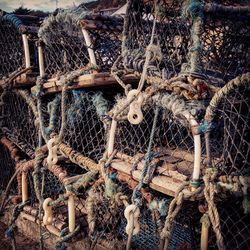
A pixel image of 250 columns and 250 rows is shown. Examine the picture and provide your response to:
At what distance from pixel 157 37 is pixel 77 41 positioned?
31.1 inches

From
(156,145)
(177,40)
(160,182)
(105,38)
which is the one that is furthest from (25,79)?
(160,182)

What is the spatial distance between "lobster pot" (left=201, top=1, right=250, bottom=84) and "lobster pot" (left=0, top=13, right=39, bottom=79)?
1.58 metres

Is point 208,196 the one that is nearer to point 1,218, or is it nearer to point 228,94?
point 228,94

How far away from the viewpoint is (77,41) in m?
2.49

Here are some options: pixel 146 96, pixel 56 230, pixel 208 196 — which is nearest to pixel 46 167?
pixel 56 230

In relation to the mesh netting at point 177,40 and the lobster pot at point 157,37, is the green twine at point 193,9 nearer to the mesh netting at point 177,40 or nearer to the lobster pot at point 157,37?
the mesh netting at point 177,40

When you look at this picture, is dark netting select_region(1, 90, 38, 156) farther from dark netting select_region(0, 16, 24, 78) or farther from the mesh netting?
the mesh netting

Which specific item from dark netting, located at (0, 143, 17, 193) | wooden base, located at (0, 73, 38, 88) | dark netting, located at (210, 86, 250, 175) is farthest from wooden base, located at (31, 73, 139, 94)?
dark netting, located at (0, 143, 17, 193)

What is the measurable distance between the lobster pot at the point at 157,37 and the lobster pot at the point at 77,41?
271 mm

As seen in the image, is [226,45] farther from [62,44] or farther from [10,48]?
[10,48]

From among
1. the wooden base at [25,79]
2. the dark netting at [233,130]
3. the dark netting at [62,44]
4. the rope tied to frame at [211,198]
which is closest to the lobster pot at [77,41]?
the dark netting at [62,44]

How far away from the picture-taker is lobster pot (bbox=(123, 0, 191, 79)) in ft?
6.17

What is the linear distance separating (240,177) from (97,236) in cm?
148

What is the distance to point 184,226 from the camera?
2793mm
